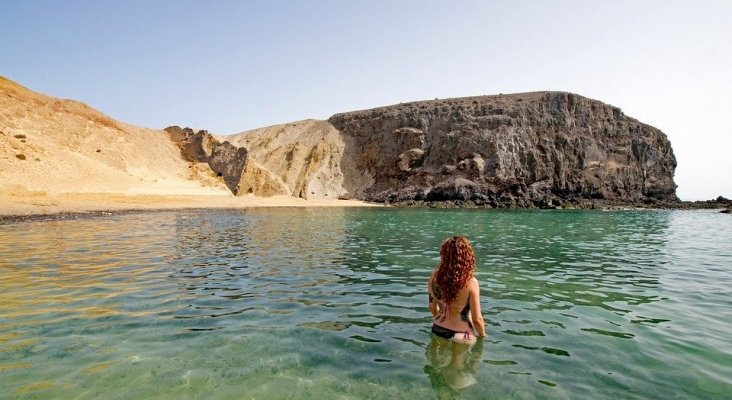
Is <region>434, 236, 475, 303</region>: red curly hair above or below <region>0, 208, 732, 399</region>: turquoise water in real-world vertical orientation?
above

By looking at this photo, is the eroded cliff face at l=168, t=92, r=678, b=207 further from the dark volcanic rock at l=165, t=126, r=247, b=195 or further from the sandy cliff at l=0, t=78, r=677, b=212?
the dark volcanic rock at l=165, t=126, r=247, b=195

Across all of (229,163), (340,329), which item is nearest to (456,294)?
(340,329)

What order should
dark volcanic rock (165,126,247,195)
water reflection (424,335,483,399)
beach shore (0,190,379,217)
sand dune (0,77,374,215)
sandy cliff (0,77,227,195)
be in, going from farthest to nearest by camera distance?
dark volcanic rock (165,126,247,195) < sandy cliff (0,77,227,195) < sand dune (0,77,374,215) < beach shore (0,190,379,217) < water reflection (424,335,483,399)

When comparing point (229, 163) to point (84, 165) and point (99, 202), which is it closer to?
point (84, 165)

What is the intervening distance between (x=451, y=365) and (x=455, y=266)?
4.28ft

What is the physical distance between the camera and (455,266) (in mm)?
5879

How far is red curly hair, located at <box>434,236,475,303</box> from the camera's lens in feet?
19.3

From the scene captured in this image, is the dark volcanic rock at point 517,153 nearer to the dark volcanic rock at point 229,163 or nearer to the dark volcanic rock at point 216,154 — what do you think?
the dark volcanic rock at point 229,163

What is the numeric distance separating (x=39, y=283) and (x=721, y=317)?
14.4 m

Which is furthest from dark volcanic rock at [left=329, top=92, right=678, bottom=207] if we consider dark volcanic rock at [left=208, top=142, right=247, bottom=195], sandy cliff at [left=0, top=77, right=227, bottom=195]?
sandy cliff at [left=0, top=77, right=227, bottom=195]

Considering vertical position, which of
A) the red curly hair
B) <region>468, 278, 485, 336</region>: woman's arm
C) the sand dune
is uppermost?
the sand dune

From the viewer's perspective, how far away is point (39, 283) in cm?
972

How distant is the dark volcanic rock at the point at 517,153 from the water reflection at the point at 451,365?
209 feet

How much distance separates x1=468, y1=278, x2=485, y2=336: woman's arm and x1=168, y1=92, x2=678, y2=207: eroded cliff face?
61.2 meters
